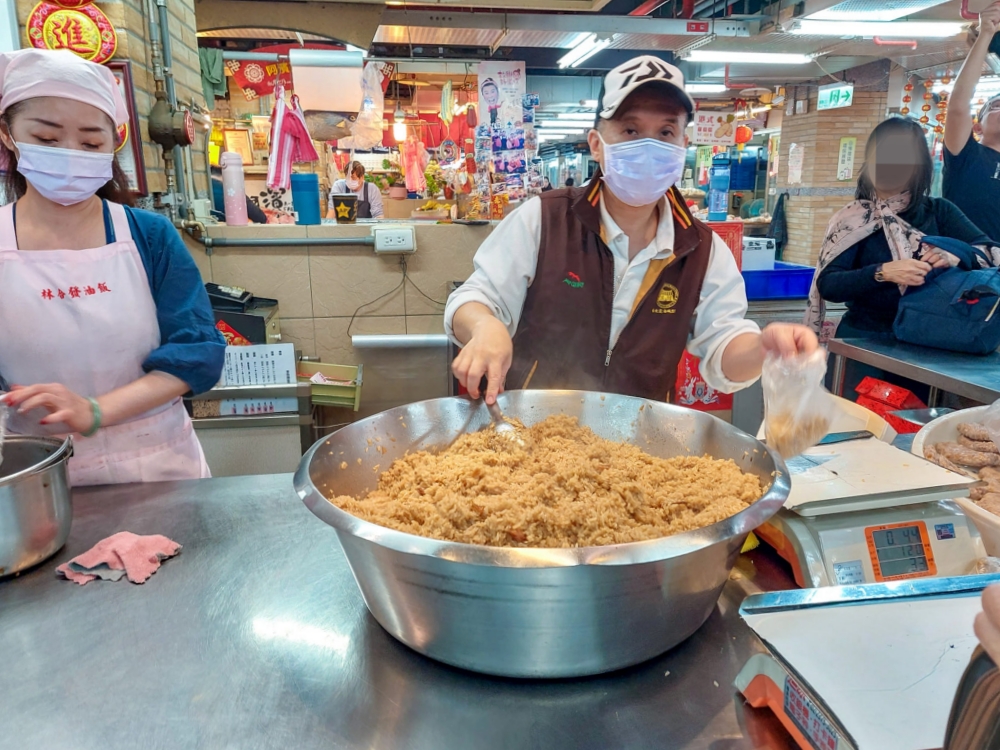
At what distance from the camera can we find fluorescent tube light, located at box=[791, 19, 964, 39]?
19.4 ft

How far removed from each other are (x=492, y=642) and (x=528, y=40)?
7.15m

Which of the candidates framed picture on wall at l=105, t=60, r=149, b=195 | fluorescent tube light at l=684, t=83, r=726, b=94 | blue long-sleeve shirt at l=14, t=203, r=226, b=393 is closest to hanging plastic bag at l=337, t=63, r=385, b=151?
framed picture on wall at l=105, t=60, r=149, b=195

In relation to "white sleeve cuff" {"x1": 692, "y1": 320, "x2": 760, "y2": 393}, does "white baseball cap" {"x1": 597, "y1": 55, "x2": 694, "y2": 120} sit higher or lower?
higher

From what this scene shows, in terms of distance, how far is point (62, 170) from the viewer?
1550mm

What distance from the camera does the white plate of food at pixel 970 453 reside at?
1.30 meters

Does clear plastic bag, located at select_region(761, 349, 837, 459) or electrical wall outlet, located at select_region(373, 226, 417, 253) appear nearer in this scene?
clear plastic bag, located at select_region(761, 349, 837, 459)

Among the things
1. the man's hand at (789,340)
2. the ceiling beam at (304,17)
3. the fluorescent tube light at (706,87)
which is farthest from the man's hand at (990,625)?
the fluorescent tube light at (706,87)

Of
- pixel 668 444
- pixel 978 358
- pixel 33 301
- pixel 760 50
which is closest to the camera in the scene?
pixel 668 444

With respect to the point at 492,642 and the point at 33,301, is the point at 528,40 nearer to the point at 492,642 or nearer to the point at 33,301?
the point at 33,301

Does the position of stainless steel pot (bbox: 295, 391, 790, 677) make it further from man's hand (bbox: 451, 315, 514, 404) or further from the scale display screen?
man's hand (bbox: 451, 315, 514, 404)

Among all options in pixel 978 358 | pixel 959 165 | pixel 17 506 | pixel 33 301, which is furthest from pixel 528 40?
pixel 17 506

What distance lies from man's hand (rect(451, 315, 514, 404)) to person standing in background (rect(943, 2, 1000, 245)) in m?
3.18

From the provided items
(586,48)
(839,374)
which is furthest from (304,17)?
(839,374)

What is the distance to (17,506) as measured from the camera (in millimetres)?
1135
